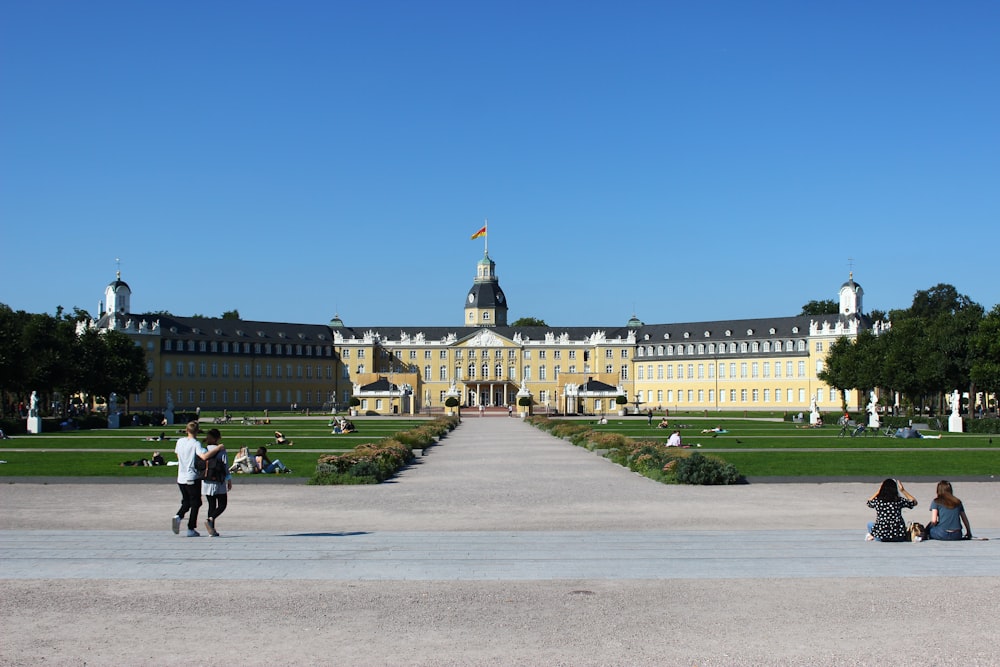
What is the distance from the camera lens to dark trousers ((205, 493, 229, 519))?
16469mm

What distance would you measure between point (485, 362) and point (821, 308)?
164 ft

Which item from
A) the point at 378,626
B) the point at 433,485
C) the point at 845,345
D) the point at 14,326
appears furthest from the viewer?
the point at 845,345

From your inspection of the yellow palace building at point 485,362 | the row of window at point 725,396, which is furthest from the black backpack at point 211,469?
the row of window at point 725,396

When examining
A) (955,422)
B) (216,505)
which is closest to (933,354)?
(955,422)

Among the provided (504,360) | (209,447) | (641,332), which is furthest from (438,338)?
(209,447)

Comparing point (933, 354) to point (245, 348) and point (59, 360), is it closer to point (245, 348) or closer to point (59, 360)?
point (59, 360)

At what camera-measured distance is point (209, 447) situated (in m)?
16.3

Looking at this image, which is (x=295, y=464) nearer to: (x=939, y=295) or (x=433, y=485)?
(x=433, y=485)

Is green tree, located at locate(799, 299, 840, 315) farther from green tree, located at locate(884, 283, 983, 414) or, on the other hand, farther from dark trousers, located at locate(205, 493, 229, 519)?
dark trousers, located at locate(205, 493, 229, 519)

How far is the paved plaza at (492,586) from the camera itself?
9.76m

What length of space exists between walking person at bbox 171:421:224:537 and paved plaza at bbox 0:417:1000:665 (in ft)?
1.37

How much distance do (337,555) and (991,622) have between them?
8403mm

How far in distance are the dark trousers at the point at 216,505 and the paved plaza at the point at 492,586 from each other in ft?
1.32

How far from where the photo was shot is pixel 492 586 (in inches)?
499
